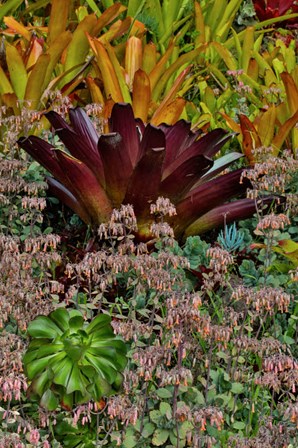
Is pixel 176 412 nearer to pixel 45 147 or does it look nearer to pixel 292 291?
pixel 292 291

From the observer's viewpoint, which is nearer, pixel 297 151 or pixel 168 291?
pixel 168 291

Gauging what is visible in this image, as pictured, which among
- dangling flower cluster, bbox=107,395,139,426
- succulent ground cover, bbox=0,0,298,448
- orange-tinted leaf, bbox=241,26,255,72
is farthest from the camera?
orange-tinted leaf, bbox=241,26,255,72

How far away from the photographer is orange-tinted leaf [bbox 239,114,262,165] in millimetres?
3277

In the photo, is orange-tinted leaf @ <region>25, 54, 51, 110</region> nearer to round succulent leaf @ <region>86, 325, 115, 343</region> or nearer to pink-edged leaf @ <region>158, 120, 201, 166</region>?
pink-edged leaf @ <region>158, 120, 201, 166</region>

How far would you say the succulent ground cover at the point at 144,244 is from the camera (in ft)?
6.26

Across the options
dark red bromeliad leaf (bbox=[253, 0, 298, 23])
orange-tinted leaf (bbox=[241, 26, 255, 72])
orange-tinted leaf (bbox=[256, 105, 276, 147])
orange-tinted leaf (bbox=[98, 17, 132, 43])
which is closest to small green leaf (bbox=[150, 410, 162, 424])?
orange-tinted leaf (bbox=[256, 105, 276, 147])

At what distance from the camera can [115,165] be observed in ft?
8.80

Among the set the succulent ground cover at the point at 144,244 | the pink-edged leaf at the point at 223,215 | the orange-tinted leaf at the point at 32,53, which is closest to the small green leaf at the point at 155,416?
the succulent ground cover at the point at 144,244

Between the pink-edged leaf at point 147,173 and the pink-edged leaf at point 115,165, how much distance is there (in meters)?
0.05

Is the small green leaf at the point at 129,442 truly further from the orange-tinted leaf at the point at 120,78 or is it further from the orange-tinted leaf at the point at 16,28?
the orange-tinted leaf at the point at 16,28

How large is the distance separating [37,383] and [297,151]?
1719 mm

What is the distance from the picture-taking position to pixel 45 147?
2.82 m

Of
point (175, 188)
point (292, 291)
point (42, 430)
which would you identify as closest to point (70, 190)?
point (175, 188)

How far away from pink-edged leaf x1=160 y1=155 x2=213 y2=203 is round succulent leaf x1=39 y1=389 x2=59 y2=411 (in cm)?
104
